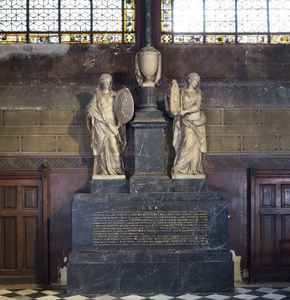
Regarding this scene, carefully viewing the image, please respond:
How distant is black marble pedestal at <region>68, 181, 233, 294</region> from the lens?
761 centimetres

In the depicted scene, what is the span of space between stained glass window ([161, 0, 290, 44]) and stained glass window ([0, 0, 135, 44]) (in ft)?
1.86

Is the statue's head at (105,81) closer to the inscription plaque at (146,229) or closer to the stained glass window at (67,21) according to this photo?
the stained glass window at (67,21)

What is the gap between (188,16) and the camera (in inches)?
360

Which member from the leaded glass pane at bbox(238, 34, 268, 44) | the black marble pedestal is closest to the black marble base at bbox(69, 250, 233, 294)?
the black marble pedestal

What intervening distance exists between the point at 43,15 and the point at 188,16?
1.98m

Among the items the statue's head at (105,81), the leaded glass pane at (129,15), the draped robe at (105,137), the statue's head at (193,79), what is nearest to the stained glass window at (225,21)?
the leaded glass pane at (129,15)

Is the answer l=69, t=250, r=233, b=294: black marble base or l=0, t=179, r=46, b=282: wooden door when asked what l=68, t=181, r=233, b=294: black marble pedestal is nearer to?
l=69, t=250, r=233, b=294: black marble base

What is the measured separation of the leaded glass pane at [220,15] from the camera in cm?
915

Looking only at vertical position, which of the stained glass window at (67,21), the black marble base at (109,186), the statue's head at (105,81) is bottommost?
the black marble base at (109,186)

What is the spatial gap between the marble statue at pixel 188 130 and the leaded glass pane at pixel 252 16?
4.90 feet

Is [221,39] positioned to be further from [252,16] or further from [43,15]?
[43,15]

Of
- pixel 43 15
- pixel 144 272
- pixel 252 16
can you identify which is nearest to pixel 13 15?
pixel 43 15

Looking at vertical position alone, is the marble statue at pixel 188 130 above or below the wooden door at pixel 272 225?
above

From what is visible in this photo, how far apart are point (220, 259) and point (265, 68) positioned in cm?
275
